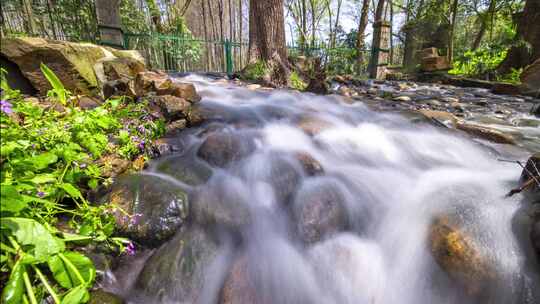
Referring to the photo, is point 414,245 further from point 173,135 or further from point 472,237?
point 173,135

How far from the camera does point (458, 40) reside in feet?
63.8

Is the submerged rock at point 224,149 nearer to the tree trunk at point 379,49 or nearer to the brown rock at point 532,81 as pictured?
the brown rock at point 532,81

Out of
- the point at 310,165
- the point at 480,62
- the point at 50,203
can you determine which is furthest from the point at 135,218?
the point at 480,62

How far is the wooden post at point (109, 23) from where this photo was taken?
19.2ft

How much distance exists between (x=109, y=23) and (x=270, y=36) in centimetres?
369

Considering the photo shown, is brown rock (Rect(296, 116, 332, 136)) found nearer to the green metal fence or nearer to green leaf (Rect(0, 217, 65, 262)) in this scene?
green leaf (Rect(0, 217, 65, 262))

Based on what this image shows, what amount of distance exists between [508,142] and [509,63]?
9.11 metres

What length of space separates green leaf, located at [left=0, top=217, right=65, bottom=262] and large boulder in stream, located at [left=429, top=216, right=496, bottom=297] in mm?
A: 1873

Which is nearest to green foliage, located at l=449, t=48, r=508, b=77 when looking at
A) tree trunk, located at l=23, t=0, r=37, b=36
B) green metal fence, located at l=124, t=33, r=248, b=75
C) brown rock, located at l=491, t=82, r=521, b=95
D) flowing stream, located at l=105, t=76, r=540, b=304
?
brown rock, located at l=491, t=82, r=521, b=95

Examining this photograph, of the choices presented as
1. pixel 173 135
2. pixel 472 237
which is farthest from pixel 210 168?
pixel 472 237

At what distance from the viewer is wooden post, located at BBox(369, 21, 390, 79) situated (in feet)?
36.7

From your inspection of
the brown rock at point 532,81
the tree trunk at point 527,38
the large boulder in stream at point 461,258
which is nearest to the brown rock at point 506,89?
the brown rock at point 532,81

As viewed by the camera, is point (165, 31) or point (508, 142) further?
point (165, 31)

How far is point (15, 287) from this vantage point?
946mm
